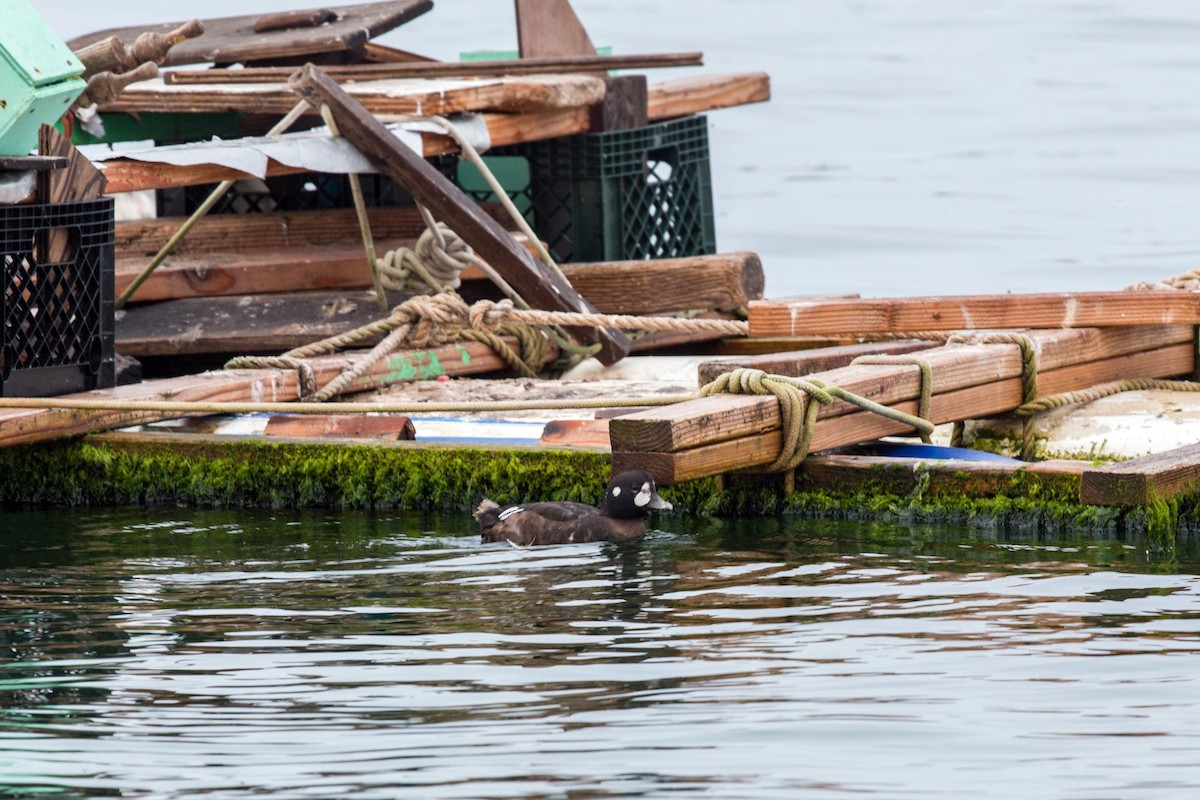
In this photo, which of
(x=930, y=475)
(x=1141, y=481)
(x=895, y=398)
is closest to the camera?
(x=1141, y=481)

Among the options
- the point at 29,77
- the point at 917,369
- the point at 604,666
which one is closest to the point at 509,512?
the point at 917,369

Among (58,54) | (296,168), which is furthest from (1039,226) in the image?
(58,54)

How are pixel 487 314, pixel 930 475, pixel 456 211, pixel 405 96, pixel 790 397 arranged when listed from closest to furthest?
pixel 790 397
pixel 930 475
pixel 487 314
pixel 456 211
pixel 405 96

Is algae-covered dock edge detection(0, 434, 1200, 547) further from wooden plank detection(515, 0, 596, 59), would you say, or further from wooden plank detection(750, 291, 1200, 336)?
wooden plank detection(515, 0, 596, 59)

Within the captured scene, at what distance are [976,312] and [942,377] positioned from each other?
4.07 ft

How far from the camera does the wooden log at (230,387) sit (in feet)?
32.7

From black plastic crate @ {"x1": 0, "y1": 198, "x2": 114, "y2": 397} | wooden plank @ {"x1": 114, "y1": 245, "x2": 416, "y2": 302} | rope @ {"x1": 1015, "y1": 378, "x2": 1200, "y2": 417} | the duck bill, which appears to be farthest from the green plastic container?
rope @ {"x1": 1015, "y1": 378, "x2": 1200, "y2": 417}

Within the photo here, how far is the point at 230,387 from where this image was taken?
1073cm

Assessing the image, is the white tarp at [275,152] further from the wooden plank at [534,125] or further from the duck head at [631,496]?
the duck head at [631,496]

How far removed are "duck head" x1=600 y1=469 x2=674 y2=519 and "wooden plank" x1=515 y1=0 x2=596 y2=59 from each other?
7020 mm

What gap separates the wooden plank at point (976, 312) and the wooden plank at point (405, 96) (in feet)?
8.49

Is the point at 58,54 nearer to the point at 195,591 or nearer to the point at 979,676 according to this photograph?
the point at 195,591

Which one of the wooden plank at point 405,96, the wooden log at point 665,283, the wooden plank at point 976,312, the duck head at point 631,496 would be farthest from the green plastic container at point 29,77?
the wooden log at point 665,283

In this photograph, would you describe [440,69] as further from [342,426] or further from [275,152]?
A: [342,426]
